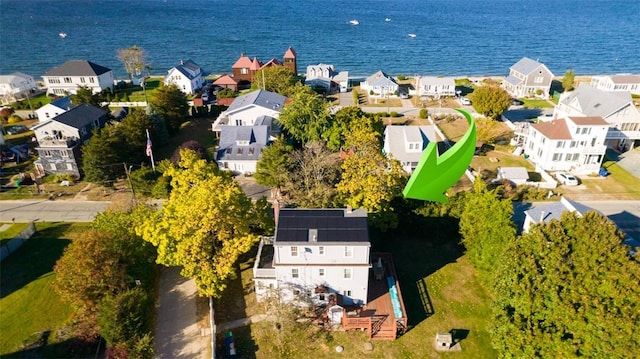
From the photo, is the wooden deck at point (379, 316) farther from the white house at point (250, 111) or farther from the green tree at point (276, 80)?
the green tree at point (276, 80)

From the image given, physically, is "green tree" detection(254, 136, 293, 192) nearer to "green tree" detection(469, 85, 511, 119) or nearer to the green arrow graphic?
the green arrow graphic

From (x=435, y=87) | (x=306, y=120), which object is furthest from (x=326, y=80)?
(x=306, y=120)

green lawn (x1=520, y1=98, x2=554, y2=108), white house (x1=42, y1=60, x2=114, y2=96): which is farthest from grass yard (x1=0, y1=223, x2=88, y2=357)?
green lawn (x1=520, y1=98, x2=554, y2=108)

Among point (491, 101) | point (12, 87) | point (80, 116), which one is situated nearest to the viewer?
point (80, 116)

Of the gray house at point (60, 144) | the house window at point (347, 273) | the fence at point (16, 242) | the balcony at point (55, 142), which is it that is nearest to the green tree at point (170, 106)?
the gray house at point (60, 144)

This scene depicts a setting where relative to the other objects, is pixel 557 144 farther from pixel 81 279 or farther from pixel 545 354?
pixel 81 279

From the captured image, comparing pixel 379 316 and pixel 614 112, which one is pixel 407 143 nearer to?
pixel 379 316
